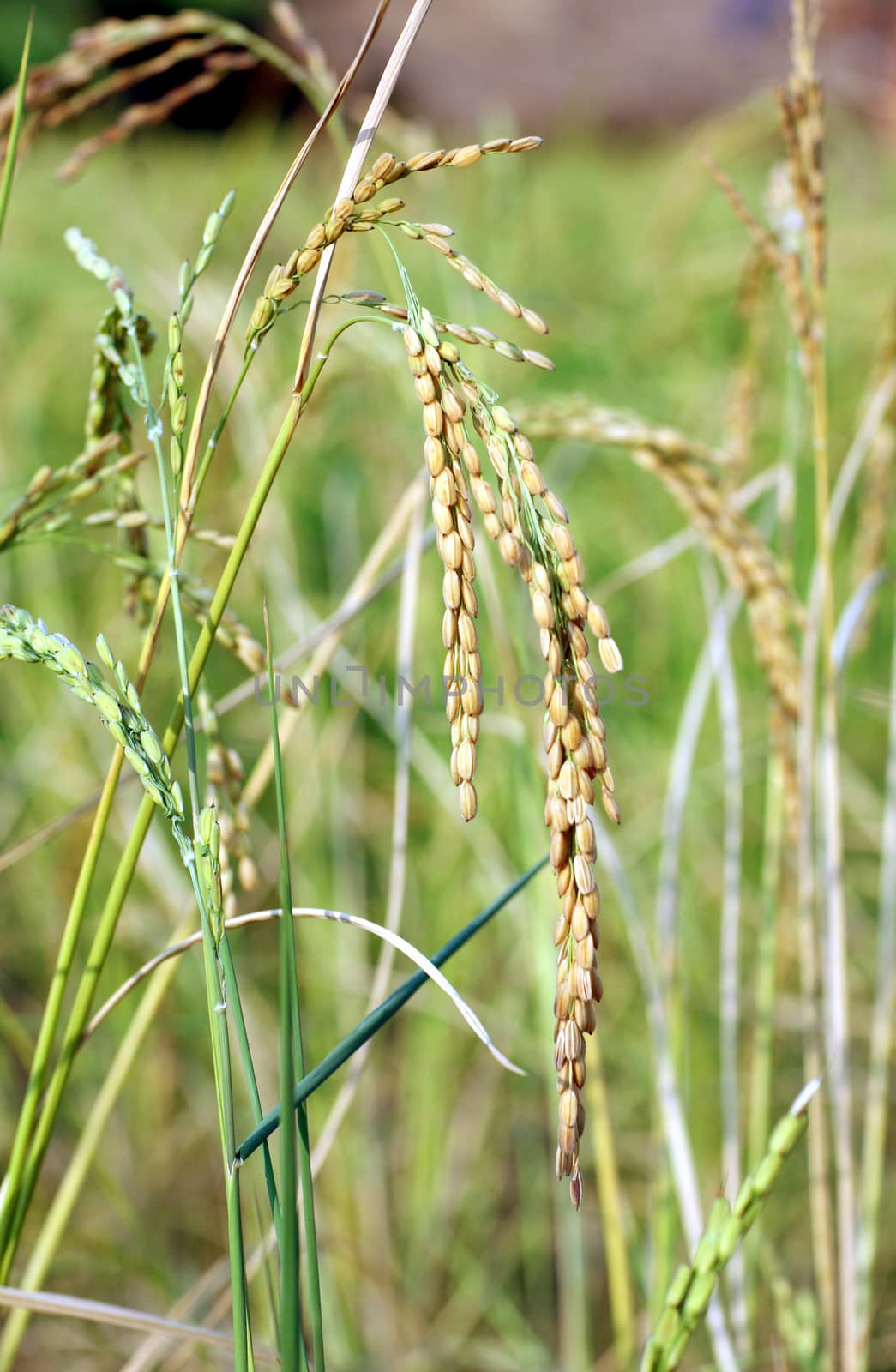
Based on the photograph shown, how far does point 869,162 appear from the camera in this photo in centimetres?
375

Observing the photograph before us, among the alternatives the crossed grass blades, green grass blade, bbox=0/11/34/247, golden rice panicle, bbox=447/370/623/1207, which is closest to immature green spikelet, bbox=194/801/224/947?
the crossed grass blades

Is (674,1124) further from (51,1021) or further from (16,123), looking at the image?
(16,123)

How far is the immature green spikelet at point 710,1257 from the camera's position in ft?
1.12

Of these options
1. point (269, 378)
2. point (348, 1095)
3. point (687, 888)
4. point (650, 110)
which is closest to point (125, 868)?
point (348, 1095)

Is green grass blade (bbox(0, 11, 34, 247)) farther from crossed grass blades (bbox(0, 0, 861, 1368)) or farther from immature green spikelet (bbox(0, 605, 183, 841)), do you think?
immature green spikelet (bbox(0, 605, 183, 841))

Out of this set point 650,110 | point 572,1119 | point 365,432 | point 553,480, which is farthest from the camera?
point 650,110

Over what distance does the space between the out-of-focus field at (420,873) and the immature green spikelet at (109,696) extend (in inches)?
13.6

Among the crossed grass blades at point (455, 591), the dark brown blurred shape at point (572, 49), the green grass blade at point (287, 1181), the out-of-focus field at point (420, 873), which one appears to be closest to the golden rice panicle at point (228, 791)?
the crossed grass blades at point (455, 591)

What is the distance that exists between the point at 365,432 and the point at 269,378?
0.80ft

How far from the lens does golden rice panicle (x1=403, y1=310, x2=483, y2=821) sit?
0.28 meters

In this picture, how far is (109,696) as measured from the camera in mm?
318

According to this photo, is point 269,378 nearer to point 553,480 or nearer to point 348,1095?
point 553,480

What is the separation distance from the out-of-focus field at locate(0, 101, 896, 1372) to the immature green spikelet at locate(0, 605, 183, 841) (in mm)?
346

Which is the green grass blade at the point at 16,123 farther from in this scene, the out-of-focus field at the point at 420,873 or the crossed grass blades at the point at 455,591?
the out-of-focus field at the point at 420,873
